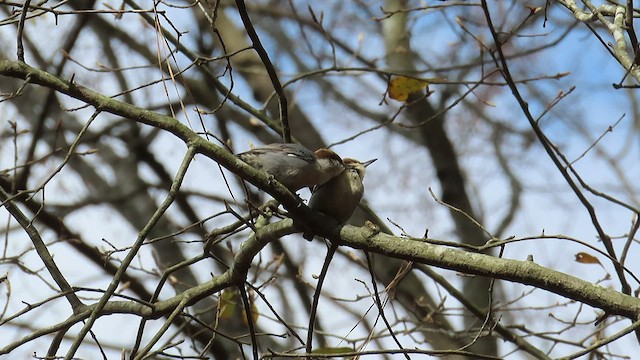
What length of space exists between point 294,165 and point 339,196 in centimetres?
20

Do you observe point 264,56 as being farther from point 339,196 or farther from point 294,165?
point 339,196

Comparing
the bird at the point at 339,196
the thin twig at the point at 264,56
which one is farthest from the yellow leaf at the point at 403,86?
the bird at the point at 339,196

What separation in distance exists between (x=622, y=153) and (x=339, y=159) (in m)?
7.52

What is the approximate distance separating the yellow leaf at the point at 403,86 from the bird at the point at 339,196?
1197 millimetres

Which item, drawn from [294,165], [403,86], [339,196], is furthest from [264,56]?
[403,86]

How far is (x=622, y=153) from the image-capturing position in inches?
377

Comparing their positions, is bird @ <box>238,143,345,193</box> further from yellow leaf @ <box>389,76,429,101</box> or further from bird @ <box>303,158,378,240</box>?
yellow leaf @ <box>389,76,429,101</box>

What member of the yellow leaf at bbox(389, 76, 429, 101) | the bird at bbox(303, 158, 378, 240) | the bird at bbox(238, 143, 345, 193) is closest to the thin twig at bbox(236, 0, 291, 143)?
the bird at bbox(238, 143, 345, 193)

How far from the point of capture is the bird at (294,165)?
287 cm

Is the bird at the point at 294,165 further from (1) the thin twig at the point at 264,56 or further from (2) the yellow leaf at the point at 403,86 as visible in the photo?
(2) the yellow leaf at the point at 403,86

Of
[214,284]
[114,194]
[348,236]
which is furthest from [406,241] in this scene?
[114,194]

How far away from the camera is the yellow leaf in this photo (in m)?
4.07

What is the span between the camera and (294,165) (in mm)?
2879

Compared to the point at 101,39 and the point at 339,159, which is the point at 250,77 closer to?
the point at 101,39
